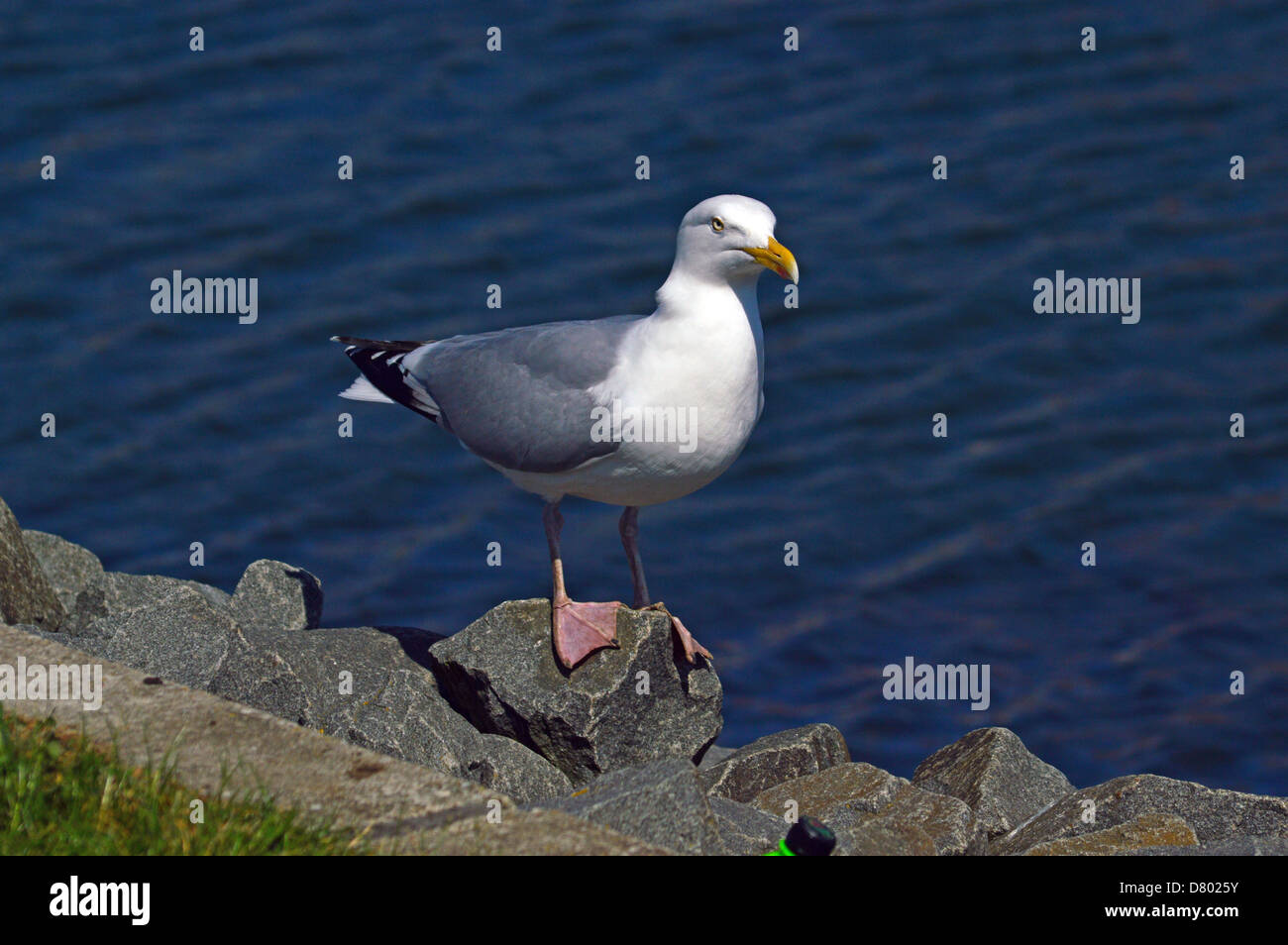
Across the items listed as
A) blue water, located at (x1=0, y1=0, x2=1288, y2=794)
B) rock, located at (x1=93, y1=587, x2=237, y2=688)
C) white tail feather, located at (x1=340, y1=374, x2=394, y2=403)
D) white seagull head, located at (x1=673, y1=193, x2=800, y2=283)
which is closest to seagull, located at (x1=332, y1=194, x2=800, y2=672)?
white seagull head, located at (x1=673, y1=193, x2=800, y2=283)

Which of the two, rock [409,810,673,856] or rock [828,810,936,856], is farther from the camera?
rock [828,810,936,856]

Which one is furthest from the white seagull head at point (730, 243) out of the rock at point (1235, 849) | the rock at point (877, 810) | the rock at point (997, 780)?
the rock at point (1235, 849)

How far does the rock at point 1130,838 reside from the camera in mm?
6375

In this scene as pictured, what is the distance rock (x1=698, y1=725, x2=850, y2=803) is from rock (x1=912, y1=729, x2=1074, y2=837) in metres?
0.49

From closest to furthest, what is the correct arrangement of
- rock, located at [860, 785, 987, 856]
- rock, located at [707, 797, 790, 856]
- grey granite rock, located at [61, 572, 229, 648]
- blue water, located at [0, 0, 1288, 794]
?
rock, located at [707, 797, 790, 856] < rock, located at [860, 785, 987, 856] < grey granite rock, located at [61, 572, 229, 648] < blue water, located at [0, 0, 1288, 794]

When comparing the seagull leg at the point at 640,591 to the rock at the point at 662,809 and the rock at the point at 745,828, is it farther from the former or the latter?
the rock at the point at 662,809

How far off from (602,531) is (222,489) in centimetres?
280

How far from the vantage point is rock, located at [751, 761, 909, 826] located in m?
6.88

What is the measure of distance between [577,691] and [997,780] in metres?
1.93

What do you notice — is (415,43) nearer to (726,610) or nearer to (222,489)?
(222,489)

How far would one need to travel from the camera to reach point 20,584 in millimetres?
7617

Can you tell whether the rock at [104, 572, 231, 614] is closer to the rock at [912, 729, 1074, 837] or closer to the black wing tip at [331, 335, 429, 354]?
the black wing tip at [331, 335, 429, 354]

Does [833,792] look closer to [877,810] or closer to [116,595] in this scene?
[877,810]

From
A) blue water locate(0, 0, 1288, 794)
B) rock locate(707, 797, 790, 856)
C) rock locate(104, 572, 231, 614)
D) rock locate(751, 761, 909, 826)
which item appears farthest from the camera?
blue water locate(0, 0, 1288, 794)
